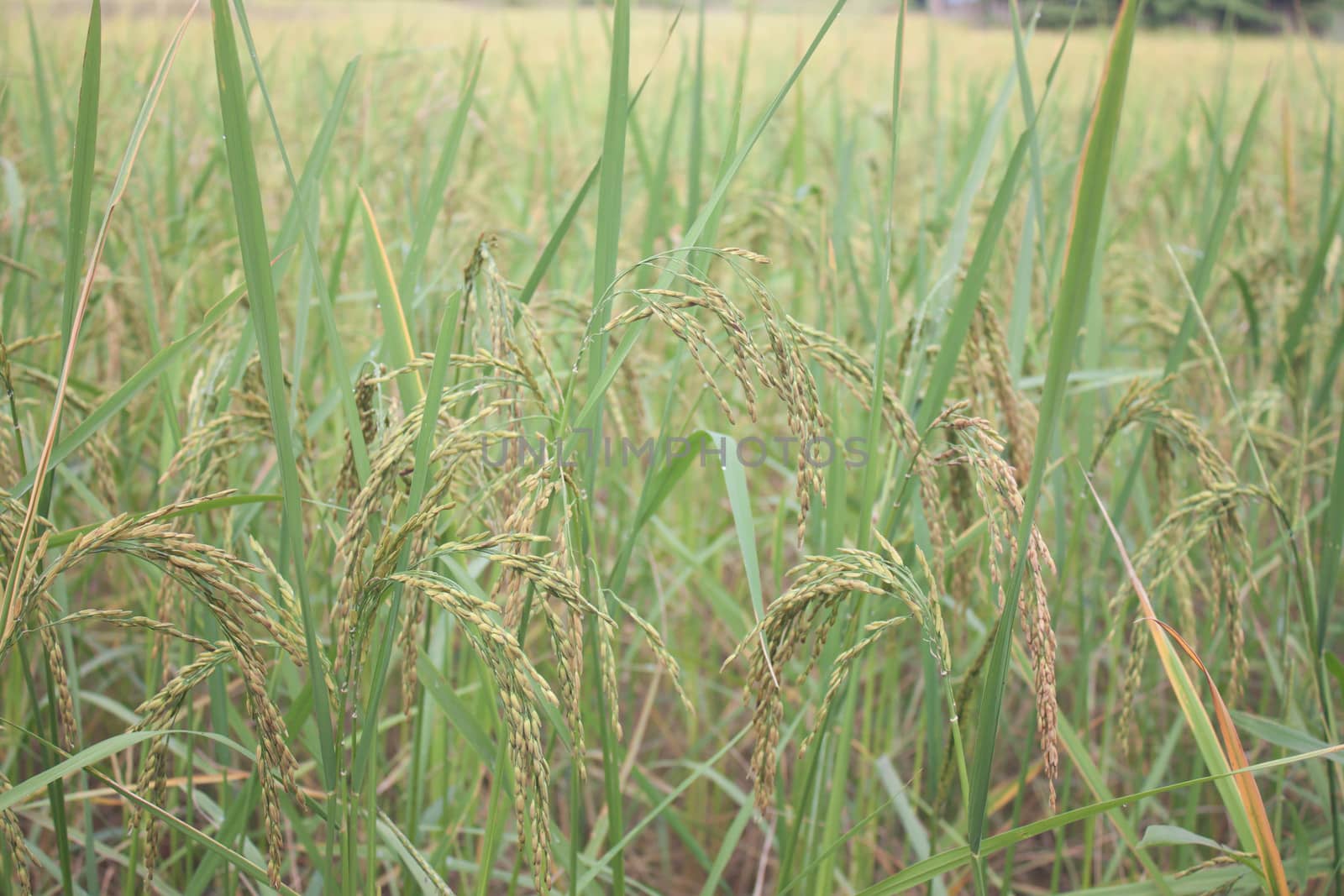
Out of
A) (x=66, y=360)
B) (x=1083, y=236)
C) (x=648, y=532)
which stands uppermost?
(x=1083, y=236)

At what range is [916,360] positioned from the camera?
1062mm

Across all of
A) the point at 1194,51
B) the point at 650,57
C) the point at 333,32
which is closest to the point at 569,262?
the point at 333,32

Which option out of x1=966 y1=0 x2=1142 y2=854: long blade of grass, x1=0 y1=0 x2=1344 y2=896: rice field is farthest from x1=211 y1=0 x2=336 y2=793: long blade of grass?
x1=966 y1=0 x2=1142 y2=854: long blade of grass

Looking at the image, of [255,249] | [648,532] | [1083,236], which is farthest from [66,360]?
[648,532]

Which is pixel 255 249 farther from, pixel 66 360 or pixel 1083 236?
pixel 1083 236

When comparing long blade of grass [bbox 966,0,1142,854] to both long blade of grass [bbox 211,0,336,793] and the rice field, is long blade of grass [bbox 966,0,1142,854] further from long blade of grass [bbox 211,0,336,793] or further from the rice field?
long blade of grass [bbox 211,0,336,793]

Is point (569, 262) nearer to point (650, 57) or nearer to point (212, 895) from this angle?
point (212, 895)

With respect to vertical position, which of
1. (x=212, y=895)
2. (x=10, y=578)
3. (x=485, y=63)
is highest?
(x=485, y=63)

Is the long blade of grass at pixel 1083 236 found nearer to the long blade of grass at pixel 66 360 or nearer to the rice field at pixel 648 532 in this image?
the rice field at pixel 648 532

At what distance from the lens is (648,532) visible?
5.54 feet

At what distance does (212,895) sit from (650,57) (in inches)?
258

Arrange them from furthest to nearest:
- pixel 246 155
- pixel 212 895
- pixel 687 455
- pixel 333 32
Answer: pixel 333 32
pixel 212 895
pixel 687 455
pixel 246 155

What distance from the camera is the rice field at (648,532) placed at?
0.71 m

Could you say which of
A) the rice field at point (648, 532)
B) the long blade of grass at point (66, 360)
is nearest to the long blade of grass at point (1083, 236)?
the rice field at point (648, 532)
